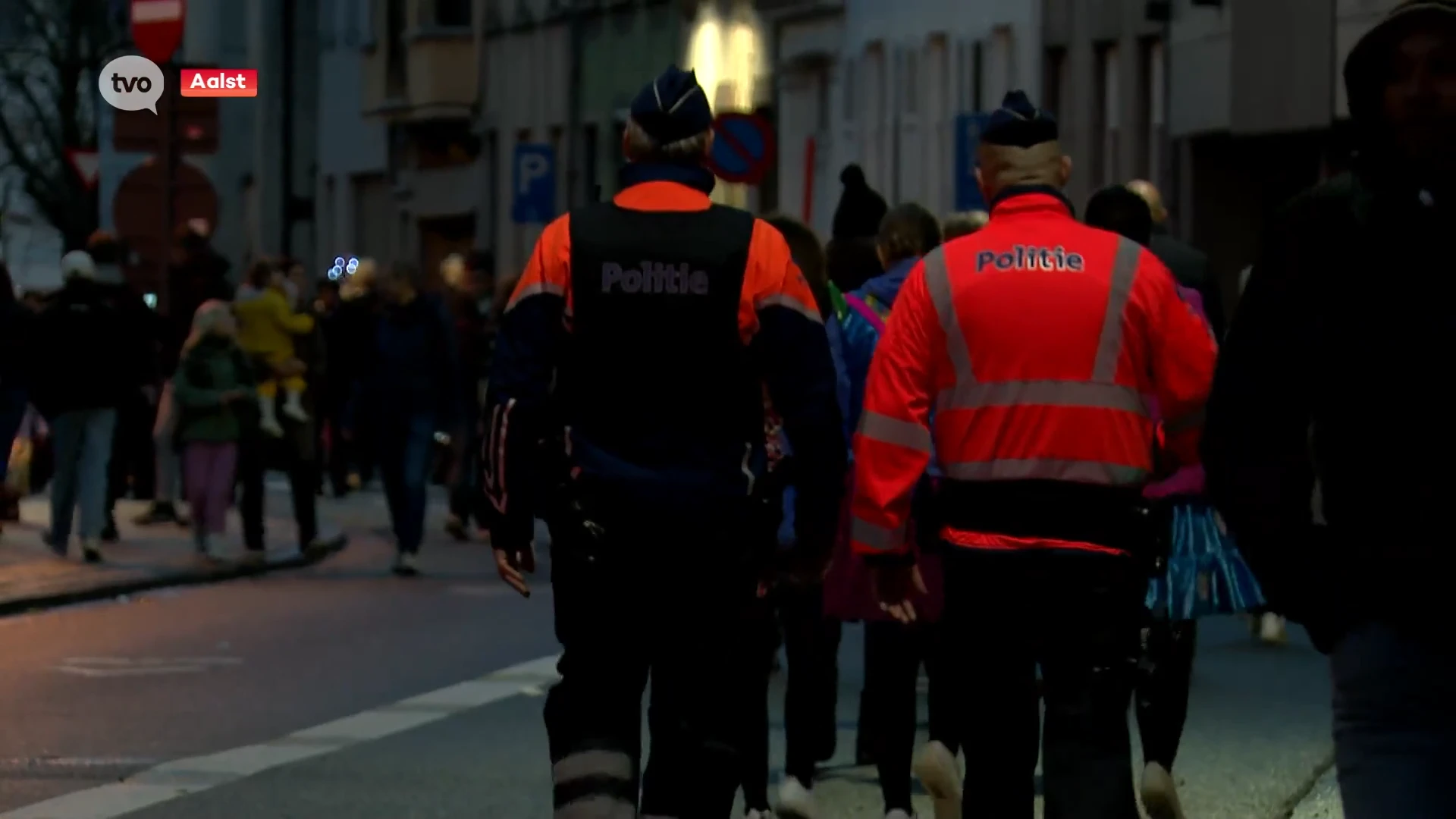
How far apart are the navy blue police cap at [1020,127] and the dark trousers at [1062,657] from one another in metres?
0.94

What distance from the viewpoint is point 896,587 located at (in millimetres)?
7742

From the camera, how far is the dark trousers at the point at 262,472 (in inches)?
831

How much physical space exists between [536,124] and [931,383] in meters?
44.0

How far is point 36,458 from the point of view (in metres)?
31.4

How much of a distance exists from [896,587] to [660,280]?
38.6 inches

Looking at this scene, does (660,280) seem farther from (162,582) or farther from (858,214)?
(162,582)

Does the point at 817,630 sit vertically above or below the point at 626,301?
below

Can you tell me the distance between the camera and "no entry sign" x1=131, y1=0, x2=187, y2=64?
988 inches

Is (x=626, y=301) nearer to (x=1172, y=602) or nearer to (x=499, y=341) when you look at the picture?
(x=499, y=341)

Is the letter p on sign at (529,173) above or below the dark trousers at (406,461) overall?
above

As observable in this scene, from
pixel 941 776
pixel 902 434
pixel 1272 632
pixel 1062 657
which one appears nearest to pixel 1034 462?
pixel 902 434

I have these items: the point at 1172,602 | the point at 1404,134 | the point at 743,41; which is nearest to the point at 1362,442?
the point at 1404,134

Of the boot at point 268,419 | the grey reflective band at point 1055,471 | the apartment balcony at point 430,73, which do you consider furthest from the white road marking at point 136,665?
the apartment balcony at point 430,73

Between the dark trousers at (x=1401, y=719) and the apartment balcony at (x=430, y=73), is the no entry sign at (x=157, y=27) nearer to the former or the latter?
the dark trousers at (x=1401, y=719)
